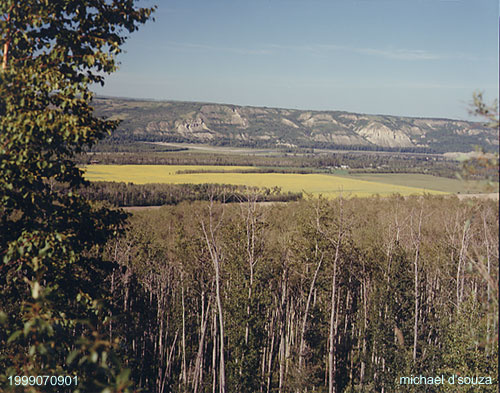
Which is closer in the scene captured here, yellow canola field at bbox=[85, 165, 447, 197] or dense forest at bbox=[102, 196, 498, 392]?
dense forest at bbox=[102, 196, 498, 392]

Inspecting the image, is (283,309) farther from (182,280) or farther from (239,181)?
(239,181)

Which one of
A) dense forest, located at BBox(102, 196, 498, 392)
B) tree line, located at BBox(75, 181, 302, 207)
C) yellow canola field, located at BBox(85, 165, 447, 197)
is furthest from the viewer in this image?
yellow canola field, located at BBox(85, 165, 447, 197)

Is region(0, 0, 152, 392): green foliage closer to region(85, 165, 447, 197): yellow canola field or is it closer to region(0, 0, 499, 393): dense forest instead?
region(0, 0, 499, 393): dense forest

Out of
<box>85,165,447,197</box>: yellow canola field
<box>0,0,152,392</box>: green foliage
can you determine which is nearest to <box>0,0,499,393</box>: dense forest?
<box>0,0,152,392</box>: green foliage

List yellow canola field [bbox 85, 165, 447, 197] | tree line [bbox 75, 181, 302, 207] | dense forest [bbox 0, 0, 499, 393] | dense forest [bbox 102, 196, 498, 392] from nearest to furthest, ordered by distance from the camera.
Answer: dense forest [bbox 0, 0, 499, 393], dense forest [bbox 102, 196, 498, 392], tree line [bbox 75, 181, 302, 207], yellow canola field [bbox 85, 165, 447, 197]

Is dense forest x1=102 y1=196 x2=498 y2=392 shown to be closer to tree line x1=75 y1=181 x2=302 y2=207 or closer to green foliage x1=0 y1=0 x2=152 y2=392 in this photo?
green foliage x1=0 y1=0 x2=152 y2=392

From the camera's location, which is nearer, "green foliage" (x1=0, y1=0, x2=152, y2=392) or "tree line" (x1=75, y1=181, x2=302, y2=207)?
"green foliage" (x1=0, y1=0, x2=152, y2=392)

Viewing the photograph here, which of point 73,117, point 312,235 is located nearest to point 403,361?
point 312,235

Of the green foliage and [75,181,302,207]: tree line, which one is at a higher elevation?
the green foliage

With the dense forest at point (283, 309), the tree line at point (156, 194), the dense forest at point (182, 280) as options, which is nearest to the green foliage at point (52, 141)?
the dense forest at point (182, 280)

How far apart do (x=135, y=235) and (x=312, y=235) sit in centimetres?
1077

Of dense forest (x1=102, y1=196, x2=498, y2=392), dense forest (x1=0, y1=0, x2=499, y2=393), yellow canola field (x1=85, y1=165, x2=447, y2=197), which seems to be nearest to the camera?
dense forest (x1=0, y1=0, x2=499, y2=393)

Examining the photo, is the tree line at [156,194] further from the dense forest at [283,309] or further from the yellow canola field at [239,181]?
the dense forest at [283,309]

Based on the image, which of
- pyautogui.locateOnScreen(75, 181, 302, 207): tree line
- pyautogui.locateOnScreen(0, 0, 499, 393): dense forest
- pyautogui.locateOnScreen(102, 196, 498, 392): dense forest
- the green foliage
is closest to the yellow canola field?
pyautogui.locateOnScreen(75, 181, 302, 207): tree line
